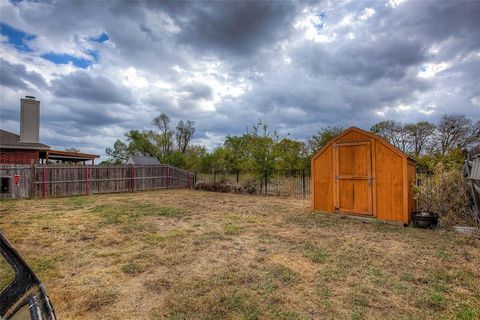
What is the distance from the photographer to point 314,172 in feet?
25.7

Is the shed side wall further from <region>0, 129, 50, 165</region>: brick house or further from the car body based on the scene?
<region>0, 129, 50, 165</region>: brick house

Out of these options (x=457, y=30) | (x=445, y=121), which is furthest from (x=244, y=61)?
(x=445, y=121)

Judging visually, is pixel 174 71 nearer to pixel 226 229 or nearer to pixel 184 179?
pixel 184 179

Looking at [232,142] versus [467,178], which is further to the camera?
[232,142]

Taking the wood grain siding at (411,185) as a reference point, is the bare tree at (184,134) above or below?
above

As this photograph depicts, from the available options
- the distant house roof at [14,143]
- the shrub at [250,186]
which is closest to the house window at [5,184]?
the distant house roof at [14,143]

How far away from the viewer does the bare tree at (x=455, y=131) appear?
53.2ft

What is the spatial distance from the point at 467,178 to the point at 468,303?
15.6 ft

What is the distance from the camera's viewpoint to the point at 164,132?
38094mm

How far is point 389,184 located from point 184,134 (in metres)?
35.9

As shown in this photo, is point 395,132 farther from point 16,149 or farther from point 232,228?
point 16,149

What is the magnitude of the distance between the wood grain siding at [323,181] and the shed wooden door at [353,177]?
0.19 m

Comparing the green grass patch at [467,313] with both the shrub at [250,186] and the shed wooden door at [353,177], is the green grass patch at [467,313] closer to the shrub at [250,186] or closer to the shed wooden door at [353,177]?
the shed wooden door at [353,177]

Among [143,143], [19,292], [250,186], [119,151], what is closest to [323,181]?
[250,186]
